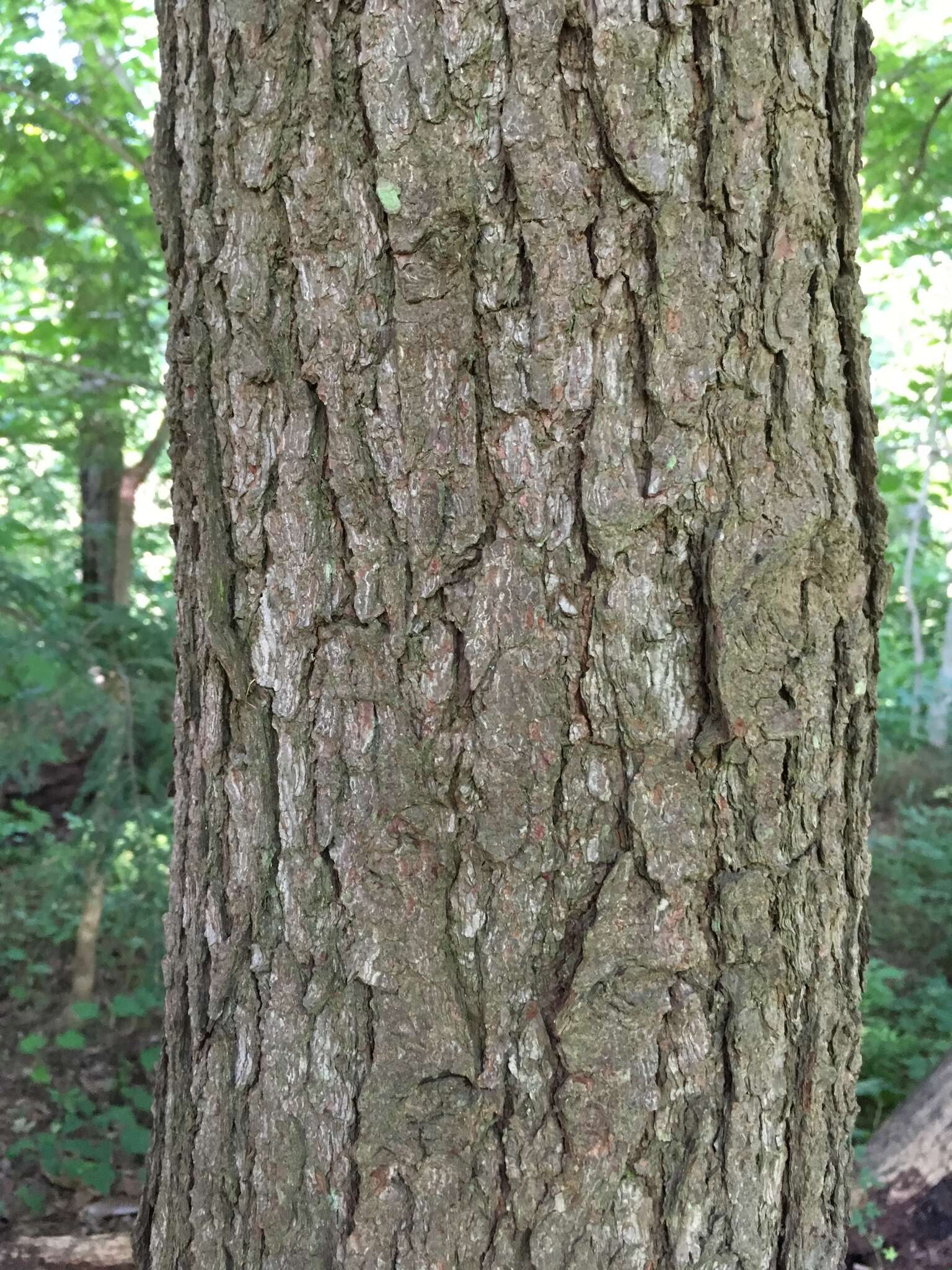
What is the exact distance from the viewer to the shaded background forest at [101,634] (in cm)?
372

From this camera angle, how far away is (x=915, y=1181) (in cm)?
273

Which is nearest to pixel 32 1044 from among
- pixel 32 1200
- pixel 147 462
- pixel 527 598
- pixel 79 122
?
pixel 32 1200

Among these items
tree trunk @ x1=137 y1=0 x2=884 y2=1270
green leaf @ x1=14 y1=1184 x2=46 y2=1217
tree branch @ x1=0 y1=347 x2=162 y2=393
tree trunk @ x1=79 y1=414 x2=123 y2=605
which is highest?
tree branch @ x1=0 y1=347 x2=162 y2=393

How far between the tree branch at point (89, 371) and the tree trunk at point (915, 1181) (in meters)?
3.87

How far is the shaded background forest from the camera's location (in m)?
3.72

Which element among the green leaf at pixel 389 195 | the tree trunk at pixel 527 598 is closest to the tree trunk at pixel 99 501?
the tree trunk at pixel 527 598

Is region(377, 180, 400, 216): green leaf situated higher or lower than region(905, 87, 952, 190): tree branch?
lower

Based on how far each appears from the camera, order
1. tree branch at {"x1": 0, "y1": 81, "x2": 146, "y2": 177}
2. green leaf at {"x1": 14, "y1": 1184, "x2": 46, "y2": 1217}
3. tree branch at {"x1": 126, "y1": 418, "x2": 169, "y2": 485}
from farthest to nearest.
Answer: tree branch at {"x1": 126, "y1": 418, "x2": 169, "y2": 485} < tree branch at {"x1": 0, "y1": 81, "x2": 146, "y2": 177} < green leaf at {"x1": 14, "y1": 1184, "x2": 46, "y2": 1217}

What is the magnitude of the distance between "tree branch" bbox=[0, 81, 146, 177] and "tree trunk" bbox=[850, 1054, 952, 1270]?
4459 millimetres

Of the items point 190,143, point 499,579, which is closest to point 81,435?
point 190,143

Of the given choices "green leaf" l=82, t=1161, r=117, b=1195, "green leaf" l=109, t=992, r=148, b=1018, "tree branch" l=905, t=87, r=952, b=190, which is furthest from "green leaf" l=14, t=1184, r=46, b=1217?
"tree branch" l=905, t=87, r=952, b=190

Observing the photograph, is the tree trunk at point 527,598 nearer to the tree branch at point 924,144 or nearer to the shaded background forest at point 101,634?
the shaded background forest at point 101,634

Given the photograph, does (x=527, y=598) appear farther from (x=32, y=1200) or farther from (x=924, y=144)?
(x=924, y=144)

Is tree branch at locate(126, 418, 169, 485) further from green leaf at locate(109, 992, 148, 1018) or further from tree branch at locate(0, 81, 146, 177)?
green leaf at locate(109, 992, 148, 1018)
